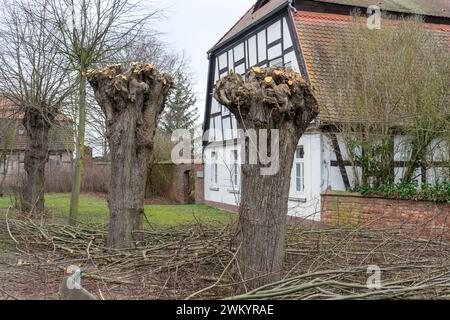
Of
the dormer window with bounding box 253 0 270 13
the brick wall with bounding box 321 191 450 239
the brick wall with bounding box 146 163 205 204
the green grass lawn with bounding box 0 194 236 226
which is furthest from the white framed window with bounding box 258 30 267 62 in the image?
the brick wall with bounding box 146 163 205 204

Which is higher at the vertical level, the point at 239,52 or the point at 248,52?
the point at 239,52

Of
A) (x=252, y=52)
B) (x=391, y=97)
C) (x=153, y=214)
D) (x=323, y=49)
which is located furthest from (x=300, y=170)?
(x=153, y=214)

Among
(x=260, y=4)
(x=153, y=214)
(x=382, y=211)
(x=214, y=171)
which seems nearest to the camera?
(x=382, y=211)

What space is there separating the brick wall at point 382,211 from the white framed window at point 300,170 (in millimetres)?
2746

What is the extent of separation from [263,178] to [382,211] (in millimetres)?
7191

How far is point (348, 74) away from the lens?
14.1m

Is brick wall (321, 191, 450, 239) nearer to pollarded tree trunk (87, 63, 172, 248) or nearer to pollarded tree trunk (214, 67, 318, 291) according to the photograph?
pollarded tree trunk (87, 63, 172, 248)

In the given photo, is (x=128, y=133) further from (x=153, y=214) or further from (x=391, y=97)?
(x=153, y=214)

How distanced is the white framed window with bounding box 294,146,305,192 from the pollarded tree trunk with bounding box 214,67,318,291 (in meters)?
10.4

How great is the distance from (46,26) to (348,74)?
796cm

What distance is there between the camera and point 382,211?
12.0m

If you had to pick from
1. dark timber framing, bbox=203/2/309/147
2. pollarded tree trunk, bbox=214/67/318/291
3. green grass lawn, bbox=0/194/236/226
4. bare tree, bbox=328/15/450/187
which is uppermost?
dark timber framing, bbox=203/2/309/147

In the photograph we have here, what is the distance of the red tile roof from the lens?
1441 cm

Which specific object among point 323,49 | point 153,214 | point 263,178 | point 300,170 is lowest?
point 153,214
